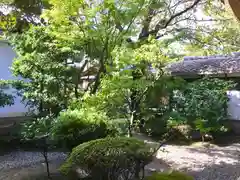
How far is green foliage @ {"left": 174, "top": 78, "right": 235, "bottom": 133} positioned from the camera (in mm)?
10602

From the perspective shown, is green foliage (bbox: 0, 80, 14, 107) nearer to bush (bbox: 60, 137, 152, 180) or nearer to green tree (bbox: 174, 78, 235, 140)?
bush (bbox: 60, 137, 152, 180)

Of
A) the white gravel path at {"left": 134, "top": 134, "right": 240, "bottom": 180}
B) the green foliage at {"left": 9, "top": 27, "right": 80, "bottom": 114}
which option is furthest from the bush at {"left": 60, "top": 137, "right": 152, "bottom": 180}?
the green foliage at {"left": 9, "top": 27, "right": 80, "bottom": 114}

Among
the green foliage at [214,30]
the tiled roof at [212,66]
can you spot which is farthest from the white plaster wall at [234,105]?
the green foliage at [214,30]

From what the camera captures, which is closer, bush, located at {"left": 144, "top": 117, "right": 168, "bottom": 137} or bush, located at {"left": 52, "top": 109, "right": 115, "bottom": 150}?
bush, located at {"left": 52, "top": 109, "right": 115, "bottom": 150}

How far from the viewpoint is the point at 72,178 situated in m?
4.79

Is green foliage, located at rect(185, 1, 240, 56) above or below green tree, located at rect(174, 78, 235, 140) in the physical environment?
above

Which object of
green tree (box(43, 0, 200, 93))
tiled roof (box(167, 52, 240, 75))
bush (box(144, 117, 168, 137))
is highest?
green tree (box(43, 0, 200, 93))

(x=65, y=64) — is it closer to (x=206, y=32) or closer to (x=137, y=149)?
(x=137, y=149)

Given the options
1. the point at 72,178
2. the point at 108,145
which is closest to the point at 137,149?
the point at 108,145

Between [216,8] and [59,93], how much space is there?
7551 millimetres

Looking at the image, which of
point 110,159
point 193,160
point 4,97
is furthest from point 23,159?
point 110,159

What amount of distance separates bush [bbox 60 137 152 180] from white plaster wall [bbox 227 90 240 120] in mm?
8098

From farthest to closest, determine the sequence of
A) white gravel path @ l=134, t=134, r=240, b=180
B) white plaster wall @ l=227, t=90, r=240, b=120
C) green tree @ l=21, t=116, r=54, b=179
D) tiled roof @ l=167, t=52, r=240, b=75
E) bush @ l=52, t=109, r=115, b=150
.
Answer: tiled roof @ l=167, t=52, r=240, b=75 → white plaster wall @ l=227, t=90, r=240, b=120 → white gravel path @ l=134, t=134, r=240, b=180 → bush @ l=52, t=109, r=115, b=150 → green tree @ l=21, t=116, r=54, b=179

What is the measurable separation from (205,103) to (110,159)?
721 centimetres
